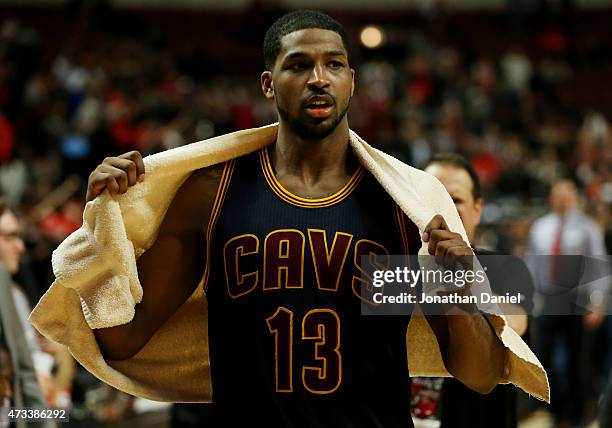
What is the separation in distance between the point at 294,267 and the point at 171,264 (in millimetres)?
375

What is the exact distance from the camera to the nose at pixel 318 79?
2.47m

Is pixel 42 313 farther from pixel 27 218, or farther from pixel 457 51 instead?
pixel 457 51

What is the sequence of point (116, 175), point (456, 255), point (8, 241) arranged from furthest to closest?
point (8, 241) → point (116, 175) → point (456, 255)

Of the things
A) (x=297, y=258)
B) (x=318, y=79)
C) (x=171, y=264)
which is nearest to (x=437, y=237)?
(x=297, y=258)

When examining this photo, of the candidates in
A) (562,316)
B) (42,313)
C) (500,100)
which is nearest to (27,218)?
(562,316)

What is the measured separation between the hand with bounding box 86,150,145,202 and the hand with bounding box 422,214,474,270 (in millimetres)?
766

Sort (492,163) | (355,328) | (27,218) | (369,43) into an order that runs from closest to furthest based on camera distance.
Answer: (355,328) → (27,218) → (492,163) → (369,43)

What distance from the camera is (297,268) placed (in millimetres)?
2488

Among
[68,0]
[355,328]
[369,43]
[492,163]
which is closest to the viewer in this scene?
[355,328]

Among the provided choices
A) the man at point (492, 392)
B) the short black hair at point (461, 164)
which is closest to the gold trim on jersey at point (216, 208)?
the man at point (492, 392)

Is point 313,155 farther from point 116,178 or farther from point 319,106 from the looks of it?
point 116,178

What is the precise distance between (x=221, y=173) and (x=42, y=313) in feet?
2.08

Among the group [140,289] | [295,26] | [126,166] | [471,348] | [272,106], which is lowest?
[471,348]

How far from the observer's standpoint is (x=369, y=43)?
51.6 feet
